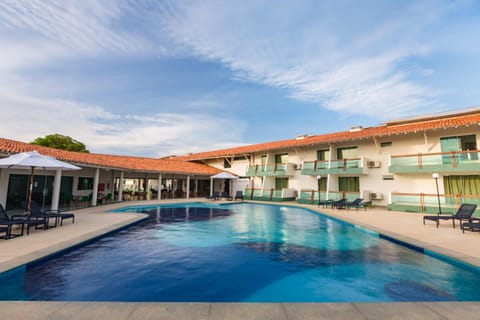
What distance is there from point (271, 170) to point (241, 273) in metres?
18.4

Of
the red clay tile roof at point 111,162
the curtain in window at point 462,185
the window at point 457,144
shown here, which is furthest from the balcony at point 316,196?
the red clay tile roof at point 111,162

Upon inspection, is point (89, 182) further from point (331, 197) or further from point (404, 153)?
point (404, 153)

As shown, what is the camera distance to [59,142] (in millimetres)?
35312

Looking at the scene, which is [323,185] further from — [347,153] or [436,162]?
[436,162]

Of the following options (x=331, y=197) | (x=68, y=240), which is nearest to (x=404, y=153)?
(x=331, y=197)

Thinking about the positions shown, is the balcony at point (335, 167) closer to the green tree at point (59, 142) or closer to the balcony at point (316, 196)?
the balcony at point (316, 196)

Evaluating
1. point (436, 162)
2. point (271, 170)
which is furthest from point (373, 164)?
point (271, 170)

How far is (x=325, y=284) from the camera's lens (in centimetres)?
455

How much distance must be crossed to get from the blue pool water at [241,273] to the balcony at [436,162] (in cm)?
962

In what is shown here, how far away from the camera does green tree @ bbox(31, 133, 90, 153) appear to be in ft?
113

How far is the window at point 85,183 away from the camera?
59.3ft

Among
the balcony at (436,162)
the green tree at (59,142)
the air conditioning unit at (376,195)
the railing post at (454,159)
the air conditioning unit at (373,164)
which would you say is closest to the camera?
the balcony at (436,162)

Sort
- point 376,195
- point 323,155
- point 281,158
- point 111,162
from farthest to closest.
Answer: point 281,158 < point 323,155 < point 111,162 < point 376,195

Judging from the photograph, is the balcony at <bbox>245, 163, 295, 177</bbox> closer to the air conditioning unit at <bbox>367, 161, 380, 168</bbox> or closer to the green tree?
the air conditioning unit at <bbox>367, 161, 380, 168</bbox>
